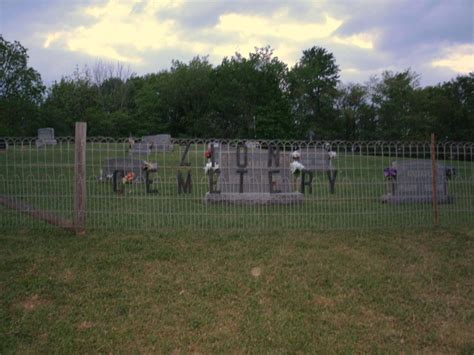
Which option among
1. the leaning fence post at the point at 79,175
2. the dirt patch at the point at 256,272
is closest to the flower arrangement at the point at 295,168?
the dirt patch at the point at 256,272

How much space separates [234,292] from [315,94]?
57.2 meters

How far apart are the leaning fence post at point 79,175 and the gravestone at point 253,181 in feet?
9.83

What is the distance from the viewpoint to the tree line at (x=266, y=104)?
154ft

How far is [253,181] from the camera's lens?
10.6 meters

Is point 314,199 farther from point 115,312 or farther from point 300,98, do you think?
point 300,98

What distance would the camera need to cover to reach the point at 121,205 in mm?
9188

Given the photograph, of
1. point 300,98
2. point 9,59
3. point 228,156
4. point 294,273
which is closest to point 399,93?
point 300,98

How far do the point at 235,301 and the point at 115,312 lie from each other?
135 cm

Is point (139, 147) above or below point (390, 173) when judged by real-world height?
above

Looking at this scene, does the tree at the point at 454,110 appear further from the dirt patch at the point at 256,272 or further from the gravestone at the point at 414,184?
the dirt patch at the point at 256,272

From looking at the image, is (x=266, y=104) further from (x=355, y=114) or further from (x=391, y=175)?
(x=391, y=175)

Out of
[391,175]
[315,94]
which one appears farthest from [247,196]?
[315,94]

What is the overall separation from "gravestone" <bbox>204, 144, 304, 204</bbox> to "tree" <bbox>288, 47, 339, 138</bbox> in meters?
45.6

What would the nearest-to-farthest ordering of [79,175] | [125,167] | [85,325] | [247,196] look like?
[85,325], [79,175], [247,196], [125,167]
